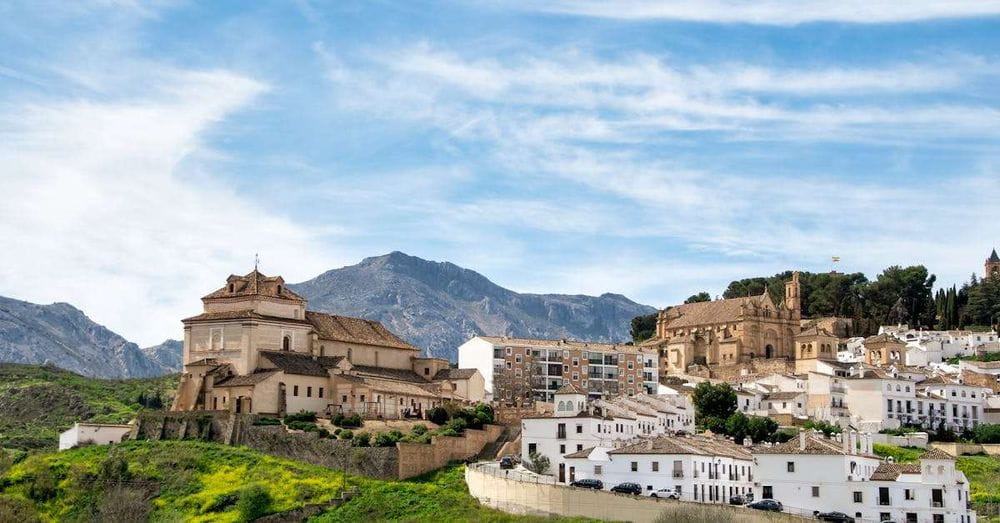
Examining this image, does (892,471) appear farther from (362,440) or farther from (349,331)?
(349,331)

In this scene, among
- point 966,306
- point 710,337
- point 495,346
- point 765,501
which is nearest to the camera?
point 765,501

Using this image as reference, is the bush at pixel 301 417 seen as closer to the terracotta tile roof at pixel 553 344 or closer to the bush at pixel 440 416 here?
the bush at pixel 440 416

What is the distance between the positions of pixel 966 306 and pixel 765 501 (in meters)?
86.6

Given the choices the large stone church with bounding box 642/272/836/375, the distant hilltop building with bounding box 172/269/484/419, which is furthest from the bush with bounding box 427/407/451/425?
the large stone church with bounding box 642/272/836/375

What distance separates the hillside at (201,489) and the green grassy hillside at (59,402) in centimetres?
1908

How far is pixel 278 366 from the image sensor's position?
285 feet

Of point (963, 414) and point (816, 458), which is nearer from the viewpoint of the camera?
point (816, 458)

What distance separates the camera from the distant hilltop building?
85.9m

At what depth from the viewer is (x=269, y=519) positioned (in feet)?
236

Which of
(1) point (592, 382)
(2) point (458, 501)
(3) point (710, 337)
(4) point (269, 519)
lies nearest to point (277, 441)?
(4) point (269, 519)

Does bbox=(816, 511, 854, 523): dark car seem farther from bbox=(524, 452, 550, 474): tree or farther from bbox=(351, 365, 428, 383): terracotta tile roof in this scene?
bbox=(351, 365, 428, 383): terracotta tile roof

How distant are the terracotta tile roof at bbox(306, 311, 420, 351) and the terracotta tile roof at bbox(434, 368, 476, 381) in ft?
11.0

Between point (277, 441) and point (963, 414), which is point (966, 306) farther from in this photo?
point (277, 441)

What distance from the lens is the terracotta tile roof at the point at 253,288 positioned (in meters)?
91.8
